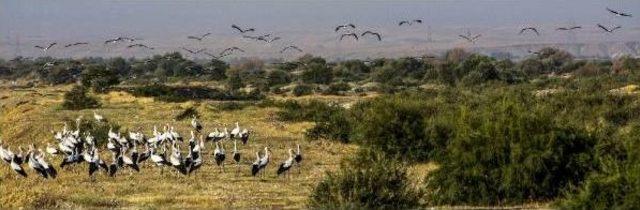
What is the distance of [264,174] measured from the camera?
935 inches

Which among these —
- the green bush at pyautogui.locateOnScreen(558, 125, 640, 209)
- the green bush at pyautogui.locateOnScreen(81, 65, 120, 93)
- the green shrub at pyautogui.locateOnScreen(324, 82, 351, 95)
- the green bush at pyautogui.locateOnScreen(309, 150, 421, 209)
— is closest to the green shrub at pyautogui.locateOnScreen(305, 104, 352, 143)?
the green bush at pyautogui.locateOnScreen(309, 150, 421, 209)

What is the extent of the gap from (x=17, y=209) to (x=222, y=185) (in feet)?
17.0

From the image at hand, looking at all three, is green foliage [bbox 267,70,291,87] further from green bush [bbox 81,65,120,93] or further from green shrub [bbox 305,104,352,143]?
green shrub [bbox 305,104,352,143]

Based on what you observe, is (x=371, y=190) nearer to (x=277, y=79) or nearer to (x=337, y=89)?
(x=337, y=89)

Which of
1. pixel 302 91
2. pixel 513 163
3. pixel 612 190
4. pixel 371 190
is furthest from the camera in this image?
pixel 302 91

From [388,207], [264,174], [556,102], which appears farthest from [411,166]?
[556,102]

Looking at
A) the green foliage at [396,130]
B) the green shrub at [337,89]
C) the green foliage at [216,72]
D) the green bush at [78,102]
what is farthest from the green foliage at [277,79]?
the green foliage at [396,130]

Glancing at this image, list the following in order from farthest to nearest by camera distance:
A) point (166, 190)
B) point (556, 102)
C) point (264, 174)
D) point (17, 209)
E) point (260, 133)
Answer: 1. point (556, 102)
2. point (260, 133)
3. point (264, 174)
4. point (166, 190)
5. point (17, 209)

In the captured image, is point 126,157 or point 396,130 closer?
point 126,157

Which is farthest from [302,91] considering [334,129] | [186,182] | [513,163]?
[513,163]

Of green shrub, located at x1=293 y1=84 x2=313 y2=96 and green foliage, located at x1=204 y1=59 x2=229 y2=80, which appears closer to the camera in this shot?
green shrub, located at x1=293 y1=84 x2=313 y2=96

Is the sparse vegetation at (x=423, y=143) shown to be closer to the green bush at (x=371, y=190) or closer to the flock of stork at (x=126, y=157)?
the green bush at (x=371, y=190)

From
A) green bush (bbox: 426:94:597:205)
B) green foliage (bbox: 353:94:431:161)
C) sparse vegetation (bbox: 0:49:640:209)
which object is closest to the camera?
sparse vegetation (bbox: 0:49:640:209)

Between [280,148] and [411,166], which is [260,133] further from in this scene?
[411,166]
